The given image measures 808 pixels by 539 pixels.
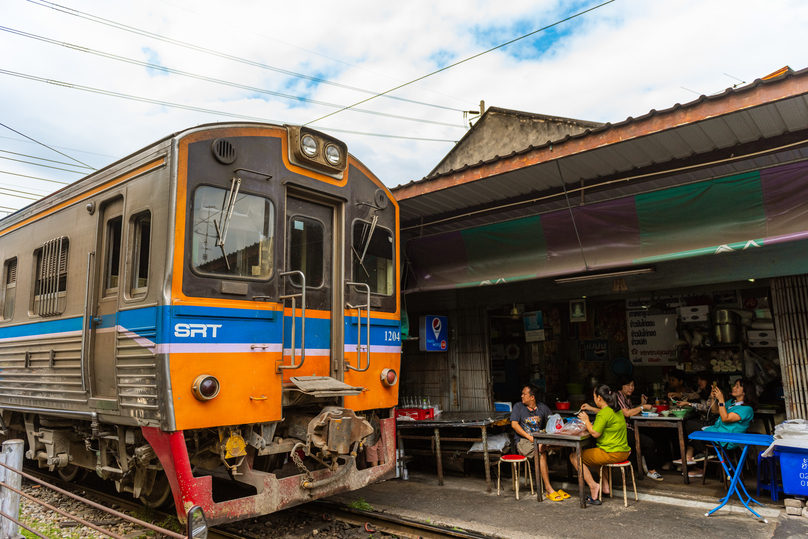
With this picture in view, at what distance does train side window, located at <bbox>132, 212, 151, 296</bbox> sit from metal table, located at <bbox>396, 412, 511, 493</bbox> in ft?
13.9

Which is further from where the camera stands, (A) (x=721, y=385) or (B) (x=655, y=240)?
(A) (x=721, y=385)

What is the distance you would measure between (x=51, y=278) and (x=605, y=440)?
6595 mm

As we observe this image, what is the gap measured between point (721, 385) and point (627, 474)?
308cm

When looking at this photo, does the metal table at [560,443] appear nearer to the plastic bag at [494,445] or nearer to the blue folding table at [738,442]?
the plastic bag at [494,445]

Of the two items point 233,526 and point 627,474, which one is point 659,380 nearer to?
point 627,474

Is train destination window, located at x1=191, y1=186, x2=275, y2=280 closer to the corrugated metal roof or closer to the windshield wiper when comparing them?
the windshield wiper

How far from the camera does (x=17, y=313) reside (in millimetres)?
6660

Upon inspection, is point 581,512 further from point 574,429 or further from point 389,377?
point 389,377

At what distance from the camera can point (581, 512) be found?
5.82 m

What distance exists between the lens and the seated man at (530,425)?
6.55 meters

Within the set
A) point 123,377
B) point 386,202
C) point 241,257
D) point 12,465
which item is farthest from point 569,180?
point 12,465

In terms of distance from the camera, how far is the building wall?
1510 cm

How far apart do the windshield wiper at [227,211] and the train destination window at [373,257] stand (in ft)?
4.78

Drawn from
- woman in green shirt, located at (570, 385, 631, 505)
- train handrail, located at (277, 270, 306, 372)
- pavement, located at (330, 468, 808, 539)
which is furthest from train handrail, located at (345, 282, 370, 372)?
woman in green shirt, located at (570, 385, 631, 505)
